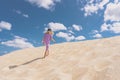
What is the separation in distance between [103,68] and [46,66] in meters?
3.78

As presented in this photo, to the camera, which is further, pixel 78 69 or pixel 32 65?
pixel 32 65

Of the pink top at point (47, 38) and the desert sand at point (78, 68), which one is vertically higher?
the pink top at point (47, 38)

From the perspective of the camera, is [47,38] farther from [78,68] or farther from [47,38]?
[78,68]

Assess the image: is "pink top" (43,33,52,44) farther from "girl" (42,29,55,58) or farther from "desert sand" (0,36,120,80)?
"desert sand" (0,36,120,80)

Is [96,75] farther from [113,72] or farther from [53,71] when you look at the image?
[53,71]

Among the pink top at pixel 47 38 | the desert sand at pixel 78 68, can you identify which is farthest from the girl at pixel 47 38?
the desert sand at pixel 78 68

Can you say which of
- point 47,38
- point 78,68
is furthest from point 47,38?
point 78,68

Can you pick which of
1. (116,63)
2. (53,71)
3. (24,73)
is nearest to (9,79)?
(24,73)

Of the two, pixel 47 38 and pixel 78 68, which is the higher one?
pixel 47 38

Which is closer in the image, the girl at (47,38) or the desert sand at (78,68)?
the desert sand at (78,68)

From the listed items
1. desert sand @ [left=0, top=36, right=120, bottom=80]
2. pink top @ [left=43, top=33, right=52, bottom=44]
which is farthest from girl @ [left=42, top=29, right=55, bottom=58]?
desert sand @ [left=0, top=36, right=120, bottom=80]

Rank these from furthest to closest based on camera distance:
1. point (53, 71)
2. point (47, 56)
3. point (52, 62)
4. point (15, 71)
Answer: point (47, 56) → point (52, 62) → point (15, 71) → point (53, 71)

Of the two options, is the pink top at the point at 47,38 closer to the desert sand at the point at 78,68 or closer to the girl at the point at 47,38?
the girl at the point at 47,38

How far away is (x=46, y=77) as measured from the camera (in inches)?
453
